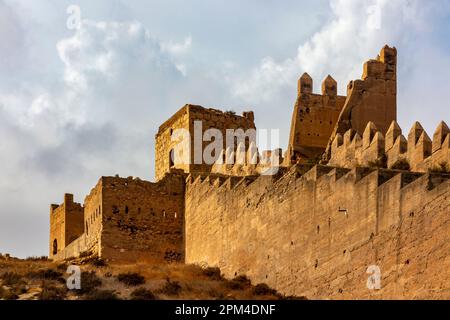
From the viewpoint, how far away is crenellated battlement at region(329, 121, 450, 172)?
37375 millimetres

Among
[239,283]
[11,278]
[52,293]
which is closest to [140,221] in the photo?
[11,278]

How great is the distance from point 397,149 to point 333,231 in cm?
354

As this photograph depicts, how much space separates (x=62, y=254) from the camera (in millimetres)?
54812

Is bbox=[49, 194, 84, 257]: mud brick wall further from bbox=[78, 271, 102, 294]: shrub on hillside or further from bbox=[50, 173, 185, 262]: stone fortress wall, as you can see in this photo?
bbox=[78, 271, 102, 294]: shrub on hillside

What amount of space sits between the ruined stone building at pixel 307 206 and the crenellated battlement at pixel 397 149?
4 centimetres

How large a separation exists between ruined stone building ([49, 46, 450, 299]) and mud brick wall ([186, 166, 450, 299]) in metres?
0.04

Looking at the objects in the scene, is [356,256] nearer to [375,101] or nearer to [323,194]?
[323,194]

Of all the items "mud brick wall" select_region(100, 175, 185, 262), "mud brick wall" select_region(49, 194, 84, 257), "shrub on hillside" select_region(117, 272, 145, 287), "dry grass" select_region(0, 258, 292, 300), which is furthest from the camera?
"mud brick wall" select_region(49, 194, 84, 257)

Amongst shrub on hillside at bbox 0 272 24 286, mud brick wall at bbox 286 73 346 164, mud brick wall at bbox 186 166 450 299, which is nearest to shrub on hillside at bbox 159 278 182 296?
mud brick wall at bbox 186 166 450 299

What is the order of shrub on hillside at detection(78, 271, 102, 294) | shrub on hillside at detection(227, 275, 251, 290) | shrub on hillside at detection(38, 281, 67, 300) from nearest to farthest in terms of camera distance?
shrub on hillside at detection(38, 281, 67, 300) < shrub on hillside at detection(78, 271, 102, 294) < shrub on hillside at detection(227, 275, 251, 290)

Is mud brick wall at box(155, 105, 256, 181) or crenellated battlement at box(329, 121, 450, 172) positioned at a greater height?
mud brick wall at box(155, 105, 256, 181)

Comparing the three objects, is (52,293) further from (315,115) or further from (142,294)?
(315,115)
